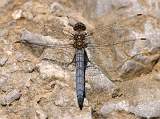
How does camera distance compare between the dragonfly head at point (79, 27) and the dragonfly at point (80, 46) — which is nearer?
the dragonfly at point (80, 46)

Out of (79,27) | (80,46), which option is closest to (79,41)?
(80,46)

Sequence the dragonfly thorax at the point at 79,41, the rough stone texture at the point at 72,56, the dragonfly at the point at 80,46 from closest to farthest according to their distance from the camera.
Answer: the rough stone texture at the point at 72,56, the dragonfly at the point at 80,46, the dragonfly thorax at the point at 79,41

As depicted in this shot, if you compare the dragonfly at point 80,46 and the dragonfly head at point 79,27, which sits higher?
the dragonfly head at point 79,27

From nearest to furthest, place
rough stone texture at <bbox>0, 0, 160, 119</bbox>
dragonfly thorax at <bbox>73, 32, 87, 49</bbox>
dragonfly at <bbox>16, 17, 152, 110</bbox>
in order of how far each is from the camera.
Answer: rough stone texture at <bbox>0, 0, 160, 119</bbox>
dragonfly at <bbox>16, 17, 152, 110</bbox>
dragonfly thorax at <bbox>73, 32, 87, 49</bbox>

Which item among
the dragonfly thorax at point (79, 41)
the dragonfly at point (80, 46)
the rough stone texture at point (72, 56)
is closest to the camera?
the rough stone texture at point (72, 56)

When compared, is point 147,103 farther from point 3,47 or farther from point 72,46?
point 3,47

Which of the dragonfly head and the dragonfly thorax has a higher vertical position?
the dragonfly head

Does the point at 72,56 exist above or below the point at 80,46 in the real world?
below

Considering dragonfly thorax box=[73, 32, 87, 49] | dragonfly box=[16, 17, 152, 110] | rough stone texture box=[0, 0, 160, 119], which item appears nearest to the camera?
rough stone texture box=[0, 0, 160, 119]

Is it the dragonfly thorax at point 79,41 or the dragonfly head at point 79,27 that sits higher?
the dragonfly head at point 79,27

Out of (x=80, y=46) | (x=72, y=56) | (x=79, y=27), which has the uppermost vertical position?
(x=79, y=27)

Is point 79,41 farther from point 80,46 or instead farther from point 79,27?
point 79,27

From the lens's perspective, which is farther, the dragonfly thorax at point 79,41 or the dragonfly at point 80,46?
the dragonfly thorax at point 79,41
